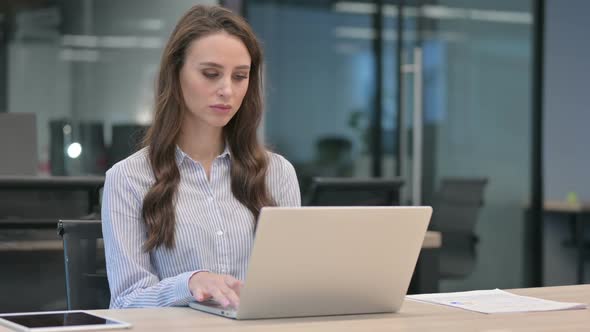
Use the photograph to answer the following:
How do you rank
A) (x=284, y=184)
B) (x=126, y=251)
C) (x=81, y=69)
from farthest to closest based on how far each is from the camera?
(x=81, y=69) → (x=284, y=184) → (x=126, y=251)

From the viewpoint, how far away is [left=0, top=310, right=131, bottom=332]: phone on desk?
1.65 m

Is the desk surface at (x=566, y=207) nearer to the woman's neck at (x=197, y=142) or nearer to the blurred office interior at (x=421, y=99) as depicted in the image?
the blurred office interior at (x=421, y=99)

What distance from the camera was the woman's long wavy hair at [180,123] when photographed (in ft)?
7.28

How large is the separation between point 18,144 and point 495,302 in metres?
2.31

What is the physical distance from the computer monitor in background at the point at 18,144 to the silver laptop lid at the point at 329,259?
90.3 inches

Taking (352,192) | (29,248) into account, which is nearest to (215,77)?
(29,248)

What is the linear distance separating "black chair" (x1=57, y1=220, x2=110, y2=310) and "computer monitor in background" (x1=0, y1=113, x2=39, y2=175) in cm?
172

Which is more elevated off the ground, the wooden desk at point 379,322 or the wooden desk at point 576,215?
the wooden desk at point 379,322

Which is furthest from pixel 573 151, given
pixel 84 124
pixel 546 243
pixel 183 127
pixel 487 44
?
pixel 183 127

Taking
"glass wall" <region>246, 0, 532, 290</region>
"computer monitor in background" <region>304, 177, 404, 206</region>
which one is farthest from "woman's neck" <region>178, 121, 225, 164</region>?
"glass wall" <region>246, 0, 532, 290</region>

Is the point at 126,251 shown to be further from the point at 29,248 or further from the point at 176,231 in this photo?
the point at 29,248

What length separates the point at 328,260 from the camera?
177cm

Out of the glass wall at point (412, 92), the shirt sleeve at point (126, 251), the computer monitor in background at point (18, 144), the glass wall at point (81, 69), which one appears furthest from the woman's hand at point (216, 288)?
the glass wall at point (412, 92)

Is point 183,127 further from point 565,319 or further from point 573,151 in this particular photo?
point 573,151
